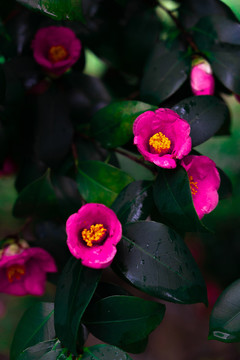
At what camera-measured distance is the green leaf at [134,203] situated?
2.17 ft

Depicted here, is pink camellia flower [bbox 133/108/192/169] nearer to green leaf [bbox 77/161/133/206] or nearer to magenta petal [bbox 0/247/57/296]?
green leaf [bbox 77/161/133/206]

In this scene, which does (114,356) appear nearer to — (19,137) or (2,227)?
(19,137)

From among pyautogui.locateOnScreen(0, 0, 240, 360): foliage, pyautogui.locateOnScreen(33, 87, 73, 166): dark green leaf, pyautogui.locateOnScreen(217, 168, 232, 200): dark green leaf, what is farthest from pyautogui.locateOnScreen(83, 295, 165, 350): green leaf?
pyautogui.locateOnScreen(33, 87, 73, 166): dark green leaf

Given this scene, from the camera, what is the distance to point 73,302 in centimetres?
57

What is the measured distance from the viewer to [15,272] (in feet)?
2.62

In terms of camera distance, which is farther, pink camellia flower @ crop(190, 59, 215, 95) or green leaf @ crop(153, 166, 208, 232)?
pink camellia flower @ crop(190, 59, 215, 95)

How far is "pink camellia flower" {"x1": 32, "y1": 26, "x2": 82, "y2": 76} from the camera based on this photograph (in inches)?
31.6

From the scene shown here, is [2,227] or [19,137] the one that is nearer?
[19,137]

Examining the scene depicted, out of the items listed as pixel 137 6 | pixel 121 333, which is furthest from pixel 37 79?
pixel 121 333

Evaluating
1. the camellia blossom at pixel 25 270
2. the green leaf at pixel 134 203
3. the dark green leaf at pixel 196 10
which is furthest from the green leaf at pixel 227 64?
the camellia blossom at pixel 25 270

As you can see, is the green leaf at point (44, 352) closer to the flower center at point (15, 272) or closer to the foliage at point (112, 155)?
the foliage at point (112, 155)

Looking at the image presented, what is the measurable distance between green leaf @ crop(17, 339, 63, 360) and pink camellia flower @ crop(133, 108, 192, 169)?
34 centimetres

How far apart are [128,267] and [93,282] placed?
60mm

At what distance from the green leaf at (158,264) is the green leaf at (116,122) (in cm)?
20
